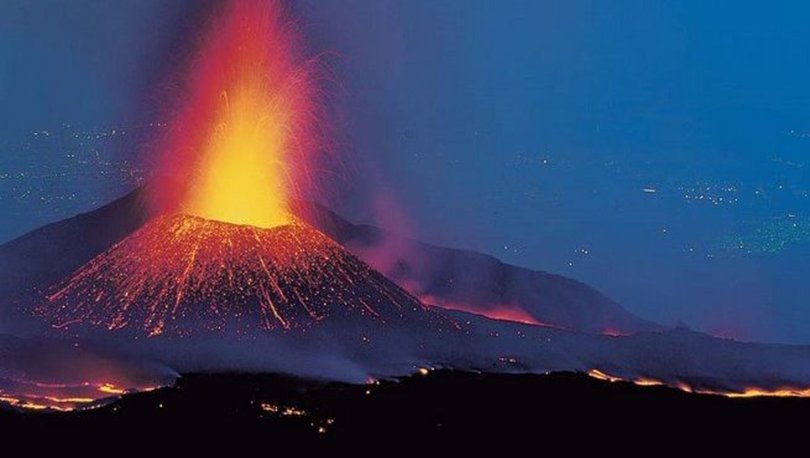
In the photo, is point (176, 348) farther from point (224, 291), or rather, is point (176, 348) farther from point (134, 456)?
point (134, 456)

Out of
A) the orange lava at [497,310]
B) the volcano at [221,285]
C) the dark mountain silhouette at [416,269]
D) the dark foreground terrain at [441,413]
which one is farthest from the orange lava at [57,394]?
the orange lava at [497,310]

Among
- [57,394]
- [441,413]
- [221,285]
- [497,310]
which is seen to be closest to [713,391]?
[441,413]

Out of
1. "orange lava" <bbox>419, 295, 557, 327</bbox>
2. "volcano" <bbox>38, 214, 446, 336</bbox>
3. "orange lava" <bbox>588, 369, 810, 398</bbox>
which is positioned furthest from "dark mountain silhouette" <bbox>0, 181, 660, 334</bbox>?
"orange lava" <bbox>588, 369, 810, 398</bbox>

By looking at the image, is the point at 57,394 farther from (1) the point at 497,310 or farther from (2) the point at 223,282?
(1) the point at 497,310

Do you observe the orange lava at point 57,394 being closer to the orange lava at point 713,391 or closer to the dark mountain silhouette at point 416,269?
the orange lava at point 713,391

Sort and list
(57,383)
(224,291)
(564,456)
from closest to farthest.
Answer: (564,456) → (57,383) → (224,291)

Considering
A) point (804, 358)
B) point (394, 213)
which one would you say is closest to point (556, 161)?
point (394, 213)

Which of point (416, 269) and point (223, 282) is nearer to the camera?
point (223, 282)
